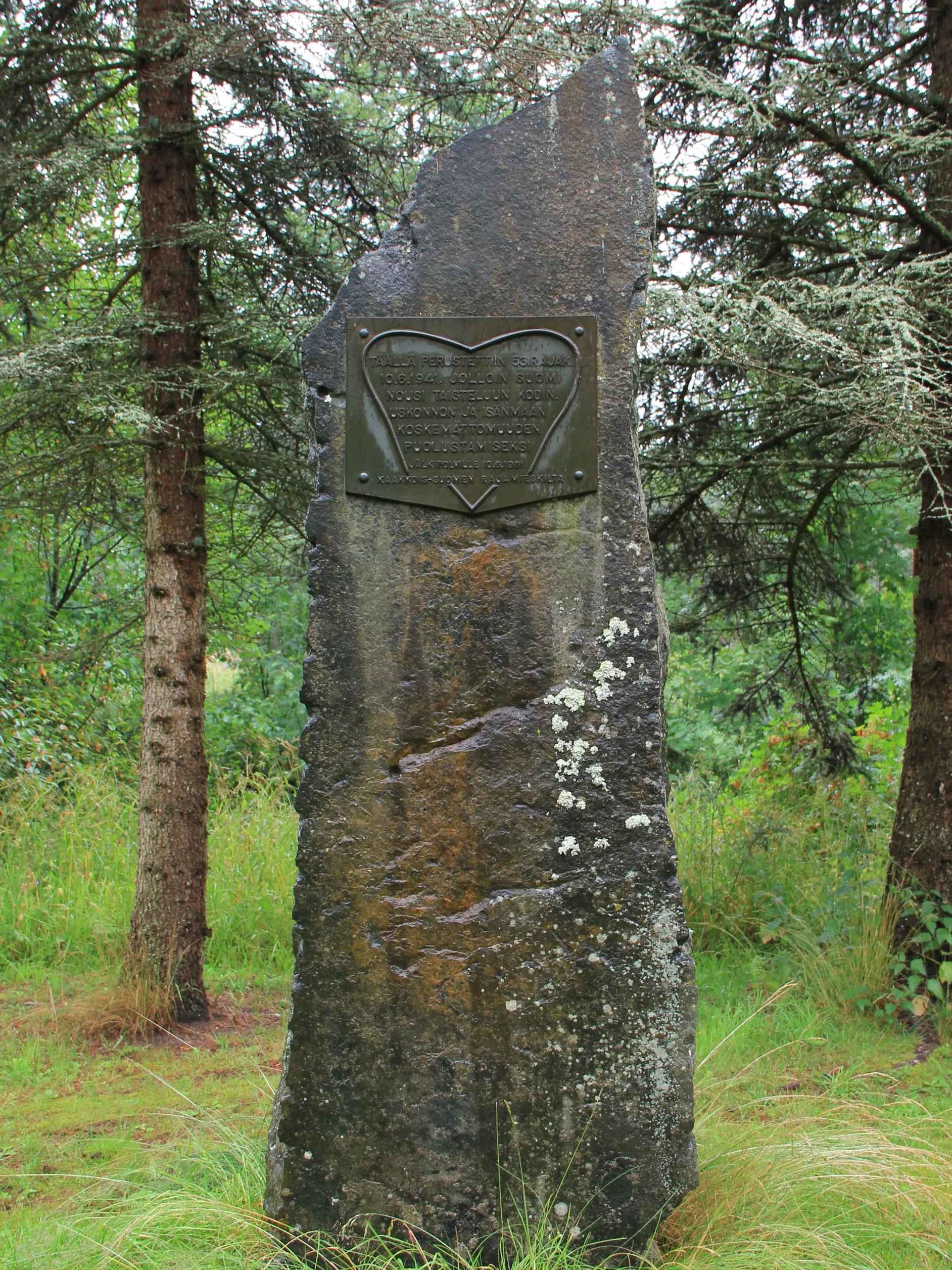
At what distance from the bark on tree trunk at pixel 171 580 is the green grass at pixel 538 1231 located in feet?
1.74

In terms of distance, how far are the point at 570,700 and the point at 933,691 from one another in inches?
116

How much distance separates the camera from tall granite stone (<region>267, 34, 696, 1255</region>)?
296 centimetres

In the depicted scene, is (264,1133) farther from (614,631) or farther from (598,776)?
(614,631)

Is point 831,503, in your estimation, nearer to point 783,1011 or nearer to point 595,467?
point 783,1011

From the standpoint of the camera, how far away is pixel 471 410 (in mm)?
3047

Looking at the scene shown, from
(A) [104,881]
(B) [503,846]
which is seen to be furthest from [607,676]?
(A) [104,881]

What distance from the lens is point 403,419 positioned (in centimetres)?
303

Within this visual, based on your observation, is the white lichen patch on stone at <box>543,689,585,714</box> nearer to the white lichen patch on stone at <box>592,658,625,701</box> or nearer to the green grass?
the white lichen patch on stone at <box>592,658,625,701</box>

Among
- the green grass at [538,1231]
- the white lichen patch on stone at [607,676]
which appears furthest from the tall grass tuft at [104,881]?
the white lichen patch on stone at [607,676]

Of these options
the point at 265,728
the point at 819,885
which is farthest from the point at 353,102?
the point at 819,885

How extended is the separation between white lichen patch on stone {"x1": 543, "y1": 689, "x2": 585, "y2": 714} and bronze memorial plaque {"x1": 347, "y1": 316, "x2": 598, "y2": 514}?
0.56 meters

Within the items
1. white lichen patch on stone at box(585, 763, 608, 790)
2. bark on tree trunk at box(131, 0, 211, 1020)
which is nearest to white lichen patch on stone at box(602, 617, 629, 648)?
white lichen patch on stone at box(585, 763, 608, 790)

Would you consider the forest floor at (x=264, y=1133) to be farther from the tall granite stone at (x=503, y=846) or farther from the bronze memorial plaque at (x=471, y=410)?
the bronze memorial plaque at (x=471, y=410)

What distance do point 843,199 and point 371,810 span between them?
14.8 ft
